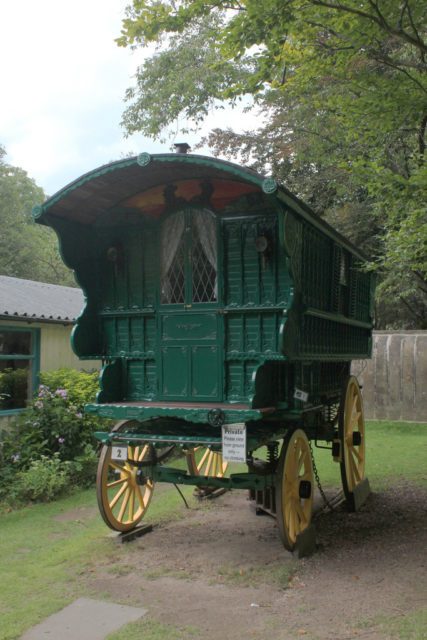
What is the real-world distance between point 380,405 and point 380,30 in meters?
10.2

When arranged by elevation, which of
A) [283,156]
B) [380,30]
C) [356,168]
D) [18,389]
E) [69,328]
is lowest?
[18,389]

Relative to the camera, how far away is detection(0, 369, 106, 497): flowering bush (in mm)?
8875

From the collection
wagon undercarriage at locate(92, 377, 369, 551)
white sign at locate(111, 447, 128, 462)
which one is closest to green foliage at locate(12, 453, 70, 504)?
wagon undercarriage at locate(92, 377, 369, 551)

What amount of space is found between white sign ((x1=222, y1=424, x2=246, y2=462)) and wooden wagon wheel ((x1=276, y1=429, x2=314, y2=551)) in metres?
0.56

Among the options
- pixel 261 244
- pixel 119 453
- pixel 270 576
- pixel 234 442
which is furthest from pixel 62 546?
pixel 261 244

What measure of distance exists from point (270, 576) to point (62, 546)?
2.34 meters

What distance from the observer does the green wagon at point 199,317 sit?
5.63 m

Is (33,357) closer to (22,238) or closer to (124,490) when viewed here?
(124,490)

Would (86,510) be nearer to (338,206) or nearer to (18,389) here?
(18,389)

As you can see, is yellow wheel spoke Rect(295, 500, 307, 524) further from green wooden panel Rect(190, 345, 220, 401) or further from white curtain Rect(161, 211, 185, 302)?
white curtain Rect(161, 211, 185, 302)

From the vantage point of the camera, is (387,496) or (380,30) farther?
(387,496)

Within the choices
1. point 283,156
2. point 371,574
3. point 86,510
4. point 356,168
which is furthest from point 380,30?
point 283,156

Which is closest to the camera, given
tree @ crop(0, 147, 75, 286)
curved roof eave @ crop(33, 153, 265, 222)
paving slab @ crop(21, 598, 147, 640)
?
paving slab @ crop(21, 598, 147, 640)

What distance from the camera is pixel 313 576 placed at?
5.26 m
